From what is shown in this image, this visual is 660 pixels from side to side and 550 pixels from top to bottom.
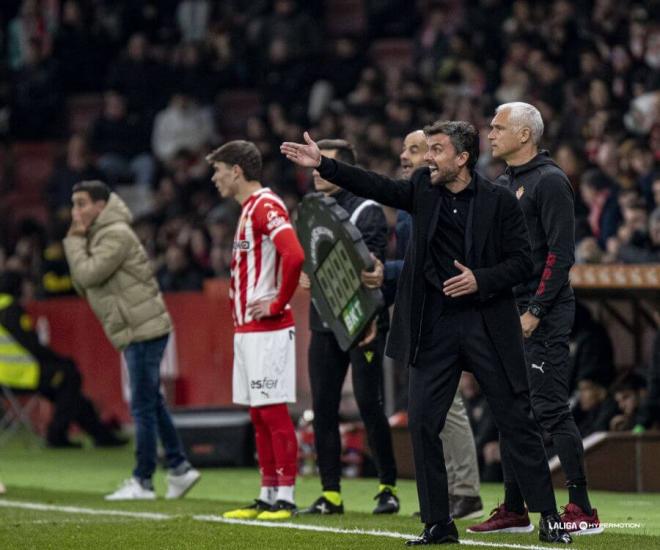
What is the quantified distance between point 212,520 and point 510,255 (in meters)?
2.60

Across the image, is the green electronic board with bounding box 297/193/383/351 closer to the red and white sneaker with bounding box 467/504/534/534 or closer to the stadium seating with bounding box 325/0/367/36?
the red and white sneaker with bounding box 467/504/534/534

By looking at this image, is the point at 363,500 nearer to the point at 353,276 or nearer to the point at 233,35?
the point at 353,276

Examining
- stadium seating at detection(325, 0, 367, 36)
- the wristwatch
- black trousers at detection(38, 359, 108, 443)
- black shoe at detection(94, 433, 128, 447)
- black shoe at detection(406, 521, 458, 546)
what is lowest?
black shoe at detection(94, 433, 128, 447)

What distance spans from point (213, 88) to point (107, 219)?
1225 centimetres

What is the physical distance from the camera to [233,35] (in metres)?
23.7

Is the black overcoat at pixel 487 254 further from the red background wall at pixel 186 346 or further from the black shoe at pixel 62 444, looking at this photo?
the black shoe at pixel 62 444

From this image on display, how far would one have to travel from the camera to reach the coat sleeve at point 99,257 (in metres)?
11.1

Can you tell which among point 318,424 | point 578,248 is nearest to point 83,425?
point 578,248

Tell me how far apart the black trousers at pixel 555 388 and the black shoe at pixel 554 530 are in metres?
0.42

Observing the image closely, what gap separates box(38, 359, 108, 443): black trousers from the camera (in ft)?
55.0

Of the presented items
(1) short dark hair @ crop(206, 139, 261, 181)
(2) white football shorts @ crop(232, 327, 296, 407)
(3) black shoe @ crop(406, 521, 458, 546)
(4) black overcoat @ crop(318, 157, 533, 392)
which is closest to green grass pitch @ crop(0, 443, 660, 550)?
(3) black shoe @ crop(406, 521, 458, 546)

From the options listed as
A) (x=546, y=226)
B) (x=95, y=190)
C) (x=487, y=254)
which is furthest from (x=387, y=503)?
(x=95, y=190)

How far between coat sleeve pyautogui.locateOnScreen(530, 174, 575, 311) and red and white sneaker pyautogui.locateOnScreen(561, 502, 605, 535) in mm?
1005

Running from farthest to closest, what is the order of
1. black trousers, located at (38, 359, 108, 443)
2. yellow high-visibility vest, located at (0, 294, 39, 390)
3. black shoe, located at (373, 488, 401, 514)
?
black trousers, located at (38, 359, 108, 443) < yellow high-visibility vest, located at (0, 294, 39, 390) < black shoe, located at (373, 488, 401, 514)
